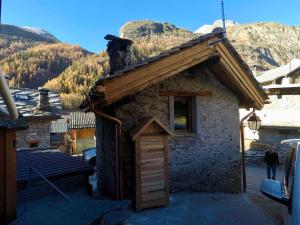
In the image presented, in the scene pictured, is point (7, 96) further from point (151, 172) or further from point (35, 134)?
point (35, 134)

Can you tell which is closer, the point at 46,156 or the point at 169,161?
the point at 169,161

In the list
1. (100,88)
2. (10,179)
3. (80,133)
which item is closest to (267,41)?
(80,133)

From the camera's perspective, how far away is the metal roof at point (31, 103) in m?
17.7

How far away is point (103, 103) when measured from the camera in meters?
7.80

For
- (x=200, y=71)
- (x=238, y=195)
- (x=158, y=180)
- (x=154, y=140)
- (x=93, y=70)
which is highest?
(x=93, y=70)

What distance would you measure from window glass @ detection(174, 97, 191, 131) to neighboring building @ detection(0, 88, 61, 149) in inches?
362

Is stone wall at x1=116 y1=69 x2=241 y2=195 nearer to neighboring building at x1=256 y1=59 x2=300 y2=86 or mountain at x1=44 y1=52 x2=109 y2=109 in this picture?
neighboring building at x1=256 y1=59 x2=300 y2=86

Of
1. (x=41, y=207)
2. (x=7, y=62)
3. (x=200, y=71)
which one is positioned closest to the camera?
(x=41, y=207)

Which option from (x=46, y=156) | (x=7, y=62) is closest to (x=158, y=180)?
(x=46, y=156)

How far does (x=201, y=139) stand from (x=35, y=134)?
10.7 metres

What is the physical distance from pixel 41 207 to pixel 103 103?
3.12 m

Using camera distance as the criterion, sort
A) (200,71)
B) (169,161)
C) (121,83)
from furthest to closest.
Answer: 1. (200,71)
2. (169,161)
3. (121,83)

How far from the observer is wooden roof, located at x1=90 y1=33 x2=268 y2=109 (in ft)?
25.2

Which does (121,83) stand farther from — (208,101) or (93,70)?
(93,70)
